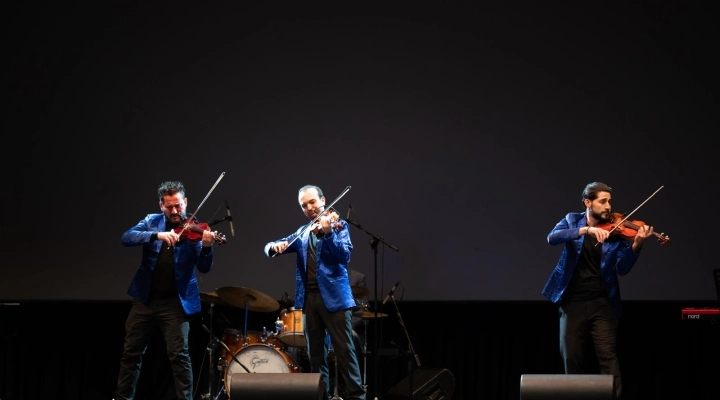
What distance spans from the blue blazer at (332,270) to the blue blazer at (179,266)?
1.60ft

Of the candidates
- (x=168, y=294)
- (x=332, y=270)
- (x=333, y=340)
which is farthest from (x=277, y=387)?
(x=168, y=294)

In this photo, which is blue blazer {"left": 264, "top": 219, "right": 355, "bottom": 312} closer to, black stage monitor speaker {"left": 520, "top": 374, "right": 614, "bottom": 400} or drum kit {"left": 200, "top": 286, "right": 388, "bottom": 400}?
drum kit {"left": 200, "top": 286, "right": 388, "bottom": 400}

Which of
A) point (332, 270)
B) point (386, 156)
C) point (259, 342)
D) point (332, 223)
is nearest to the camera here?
point (332, 223)

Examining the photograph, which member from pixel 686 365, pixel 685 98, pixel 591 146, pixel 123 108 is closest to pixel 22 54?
pixel 123 108

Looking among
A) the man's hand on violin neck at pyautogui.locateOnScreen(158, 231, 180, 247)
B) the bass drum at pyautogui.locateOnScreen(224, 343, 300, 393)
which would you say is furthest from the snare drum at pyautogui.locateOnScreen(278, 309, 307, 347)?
the man's hand on violin neck at pyautogui.locateOnScreen(158, 231, 180, 247)

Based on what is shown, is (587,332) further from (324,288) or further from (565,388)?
(324,288)

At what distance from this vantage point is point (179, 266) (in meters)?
5.18

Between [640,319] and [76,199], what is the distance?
183 inches

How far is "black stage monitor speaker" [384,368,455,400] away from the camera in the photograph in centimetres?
559

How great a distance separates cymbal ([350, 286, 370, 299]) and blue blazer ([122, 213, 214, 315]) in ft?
3.77

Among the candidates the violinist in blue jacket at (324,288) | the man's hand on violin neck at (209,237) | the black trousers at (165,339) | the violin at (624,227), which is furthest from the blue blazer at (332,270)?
the violin at (624,227)

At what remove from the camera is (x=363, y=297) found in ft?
20.0

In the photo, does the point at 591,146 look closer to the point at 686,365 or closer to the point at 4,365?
the point at 686,365

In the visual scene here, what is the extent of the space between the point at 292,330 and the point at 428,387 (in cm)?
111
